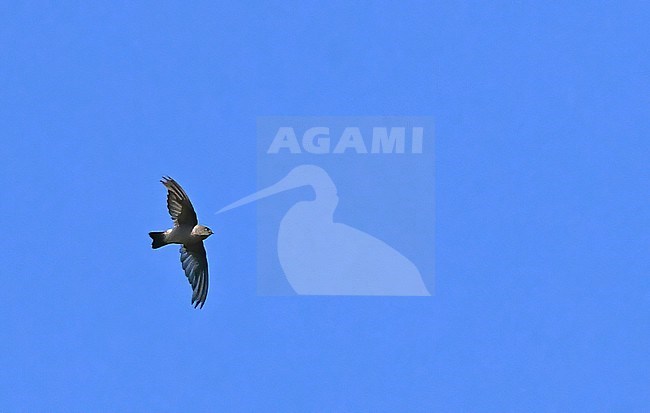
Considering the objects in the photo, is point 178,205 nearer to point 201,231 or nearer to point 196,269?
point 201,231

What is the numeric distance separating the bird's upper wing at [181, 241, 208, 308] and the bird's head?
0.34 m

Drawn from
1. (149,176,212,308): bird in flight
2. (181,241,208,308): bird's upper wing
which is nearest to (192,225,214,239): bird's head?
(149,176,212,308): bird in flight

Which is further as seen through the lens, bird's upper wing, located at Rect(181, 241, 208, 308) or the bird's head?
bird's upper wing, located at Rect(181, 241, 208, 308)

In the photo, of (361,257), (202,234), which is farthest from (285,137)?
(202,234)

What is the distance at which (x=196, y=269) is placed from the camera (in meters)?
9.71

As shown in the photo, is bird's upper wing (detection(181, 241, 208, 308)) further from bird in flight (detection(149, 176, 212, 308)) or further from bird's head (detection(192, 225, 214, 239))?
bird's head (detection(192, 225, 214, 239))

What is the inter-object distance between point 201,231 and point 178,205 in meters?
0.23

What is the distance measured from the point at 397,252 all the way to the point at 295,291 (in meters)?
0.91

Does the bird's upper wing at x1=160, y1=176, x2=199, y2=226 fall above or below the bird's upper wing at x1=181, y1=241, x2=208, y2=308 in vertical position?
above

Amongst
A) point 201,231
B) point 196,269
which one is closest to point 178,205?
point 201,231

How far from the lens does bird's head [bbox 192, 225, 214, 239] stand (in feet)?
30.4

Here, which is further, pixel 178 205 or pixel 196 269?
pixel 196 269

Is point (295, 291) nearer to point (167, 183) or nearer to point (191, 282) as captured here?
point (191, 282)

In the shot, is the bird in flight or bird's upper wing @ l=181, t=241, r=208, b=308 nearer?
the bird in flight
